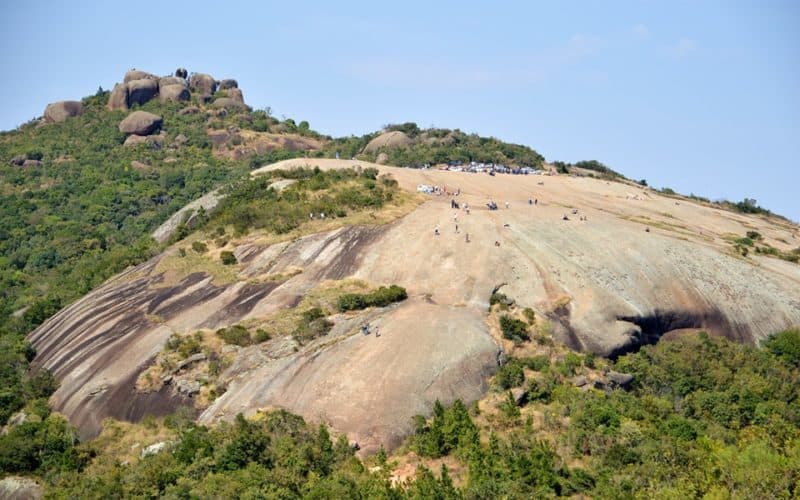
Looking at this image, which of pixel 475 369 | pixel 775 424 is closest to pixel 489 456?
pixel 475 369

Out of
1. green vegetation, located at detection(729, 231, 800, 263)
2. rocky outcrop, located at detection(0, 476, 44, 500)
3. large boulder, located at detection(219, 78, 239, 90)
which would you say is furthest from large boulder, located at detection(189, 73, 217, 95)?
rocky outcrop, located at detection(0, 476, 44, 500)

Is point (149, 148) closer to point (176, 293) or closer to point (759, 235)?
point (176, 293)

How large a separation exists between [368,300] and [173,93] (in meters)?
112

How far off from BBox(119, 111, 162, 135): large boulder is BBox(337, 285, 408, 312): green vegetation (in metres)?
99.7

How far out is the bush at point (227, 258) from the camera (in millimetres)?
62156

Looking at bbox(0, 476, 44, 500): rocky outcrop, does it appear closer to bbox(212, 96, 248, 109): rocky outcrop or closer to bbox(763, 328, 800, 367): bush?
bbox(763, 328, 800, 367): bush

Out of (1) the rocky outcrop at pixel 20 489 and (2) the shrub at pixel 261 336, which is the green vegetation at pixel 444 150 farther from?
(1) the rocky outcrop at pixel 20 489

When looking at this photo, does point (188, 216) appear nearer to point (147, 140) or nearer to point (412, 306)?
point (412, 306)

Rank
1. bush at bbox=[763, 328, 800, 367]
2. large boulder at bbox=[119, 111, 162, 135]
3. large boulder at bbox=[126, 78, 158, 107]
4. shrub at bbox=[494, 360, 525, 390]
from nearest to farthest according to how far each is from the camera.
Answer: shrub at bbox=[494, 360, 525, 390], bush at bbox=[763, 328, 800, 367], large boulder at bbox=[119, 111, 162, 135], large boulder at bbox=[126, 78, 158, 107]

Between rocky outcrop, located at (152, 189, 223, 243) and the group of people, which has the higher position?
rocky outcrop, located at (152, 189, 223, 243)

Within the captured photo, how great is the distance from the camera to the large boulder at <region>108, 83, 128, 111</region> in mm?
151500

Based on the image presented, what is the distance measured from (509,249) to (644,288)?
9.24 m

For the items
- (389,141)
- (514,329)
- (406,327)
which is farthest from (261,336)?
(389,141)

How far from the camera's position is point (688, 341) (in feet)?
177
